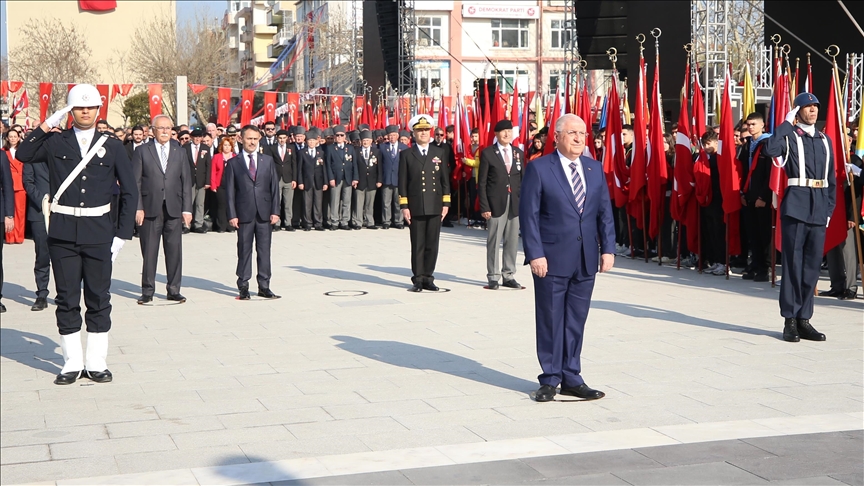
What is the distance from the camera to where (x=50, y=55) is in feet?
148

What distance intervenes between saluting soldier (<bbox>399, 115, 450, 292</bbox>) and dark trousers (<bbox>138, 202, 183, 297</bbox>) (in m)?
2.67

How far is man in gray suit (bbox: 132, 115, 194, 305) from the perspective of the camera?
40.8 ft

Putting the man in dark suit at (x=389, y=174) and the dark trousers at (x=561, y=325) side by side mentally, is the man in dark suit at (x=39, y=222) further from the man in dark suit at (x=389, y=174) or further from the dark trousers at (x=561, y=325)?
the man in dark suit at (x=389, y=174)

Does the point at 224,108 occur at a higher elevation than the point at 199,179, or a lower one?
higher

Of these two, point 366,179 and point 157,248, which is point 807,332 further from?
point 366,179

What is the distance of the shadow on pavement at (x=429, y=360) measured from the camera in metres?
7.91

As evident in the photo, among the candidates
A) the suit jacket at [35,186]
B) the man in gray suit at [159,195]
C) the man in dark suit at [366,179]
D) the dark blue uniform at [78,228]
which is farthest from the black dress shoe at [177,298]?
the man in dark suit at [366,179]

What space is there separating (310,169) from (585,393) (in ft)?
52.3

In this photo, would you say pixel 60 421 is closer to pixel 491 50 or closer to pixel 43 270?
pixel 43 270

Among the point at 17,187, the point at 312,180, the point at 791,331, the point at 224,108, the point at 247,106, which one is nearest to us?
the point at 791,331

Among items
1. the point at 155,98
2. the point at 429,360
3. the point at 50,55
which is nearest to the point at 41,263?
the point at 429,360

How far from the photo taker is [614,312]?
11211 mm

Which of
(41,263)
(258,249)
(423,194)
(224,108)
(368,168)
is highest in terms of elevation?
(224,108)

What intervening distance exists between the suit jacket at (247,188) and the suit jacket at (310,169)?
9.69m
